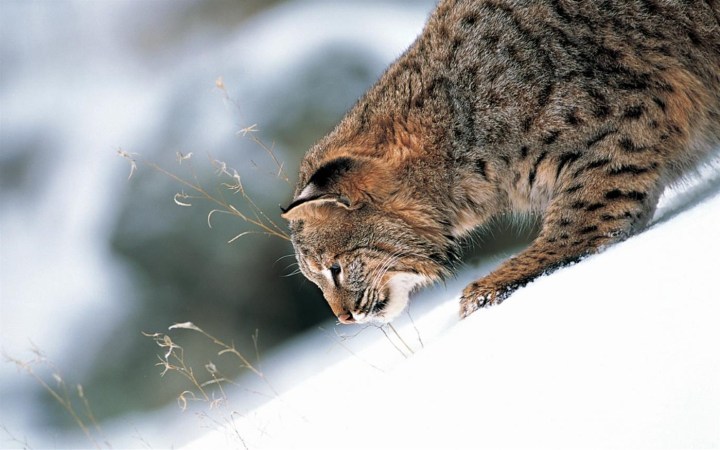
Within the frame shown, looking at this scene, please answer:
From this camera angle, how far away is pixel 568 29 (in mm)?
4219

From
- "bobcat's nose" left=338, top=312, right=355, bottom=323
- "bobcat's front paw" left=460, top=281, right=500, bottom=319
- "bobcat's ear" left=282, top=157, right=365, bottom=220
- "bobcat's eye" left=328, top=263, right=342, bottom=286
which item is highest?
"bobcat's ear" left=282, top=157, right=365, bottom=220

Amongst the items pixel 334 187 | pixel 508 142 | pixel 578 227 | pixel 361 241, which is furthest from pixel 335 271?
pixel 578 227

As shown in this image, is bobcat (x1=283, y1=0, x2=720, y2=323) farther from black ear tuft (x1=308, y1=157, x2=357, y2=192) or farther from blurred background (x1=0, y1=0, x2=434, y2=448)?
blurred background (x1=0, y1=0, x2=434, y2=448)

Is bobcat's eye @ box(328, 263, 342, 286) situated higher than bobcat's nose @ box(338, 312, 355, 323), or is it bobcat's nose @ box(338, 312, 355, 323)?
bobcat's eye @ box(328, 263, 342, 286)

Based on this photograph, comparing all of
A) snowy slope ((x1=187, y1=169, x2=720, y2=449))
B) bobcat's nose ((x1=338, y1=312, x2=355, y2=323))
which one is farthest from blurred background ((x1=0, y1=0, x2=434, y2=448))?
snowy slope ((x1=187, y1=169, x2=720, y2=449))

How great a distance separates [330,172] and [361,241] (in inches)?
16.1

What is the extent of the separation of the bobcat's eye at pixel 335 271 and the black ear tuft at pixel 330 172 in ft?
1.53

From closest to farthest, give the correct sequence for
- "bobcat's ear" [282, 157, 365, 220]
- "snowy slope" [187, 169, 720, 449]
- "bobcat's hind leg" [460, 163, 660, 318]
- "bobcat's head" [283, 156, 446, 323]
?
"snowy slope" [187, 169, 720, 449] < "bobcat's hind leg" [460, 163, 660, 318] < "bobcat's ear" [282, 157, 365, 220] < "bobcat's head" [283, 156, 446, 323]

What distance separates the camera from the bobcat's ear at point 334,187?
14.0ft

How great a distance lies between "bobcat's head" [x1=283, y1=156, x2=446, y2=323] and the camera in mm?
4449

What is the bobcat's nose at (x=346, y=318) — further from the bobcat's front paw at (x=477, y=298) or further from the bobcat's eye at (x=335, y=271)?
the bobcat's front paw at (x=477, y=298)

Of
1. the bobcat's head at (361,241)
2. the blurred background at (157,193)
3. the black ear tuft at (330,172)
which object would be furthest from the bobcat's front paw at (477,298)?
the blurred background at (157,193)

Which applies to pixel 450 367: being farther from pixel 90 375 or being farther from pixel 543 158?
pixel 90 375

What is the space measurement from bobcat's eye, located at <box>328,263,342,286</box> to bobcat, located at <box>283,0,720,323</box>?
0.05 ft
